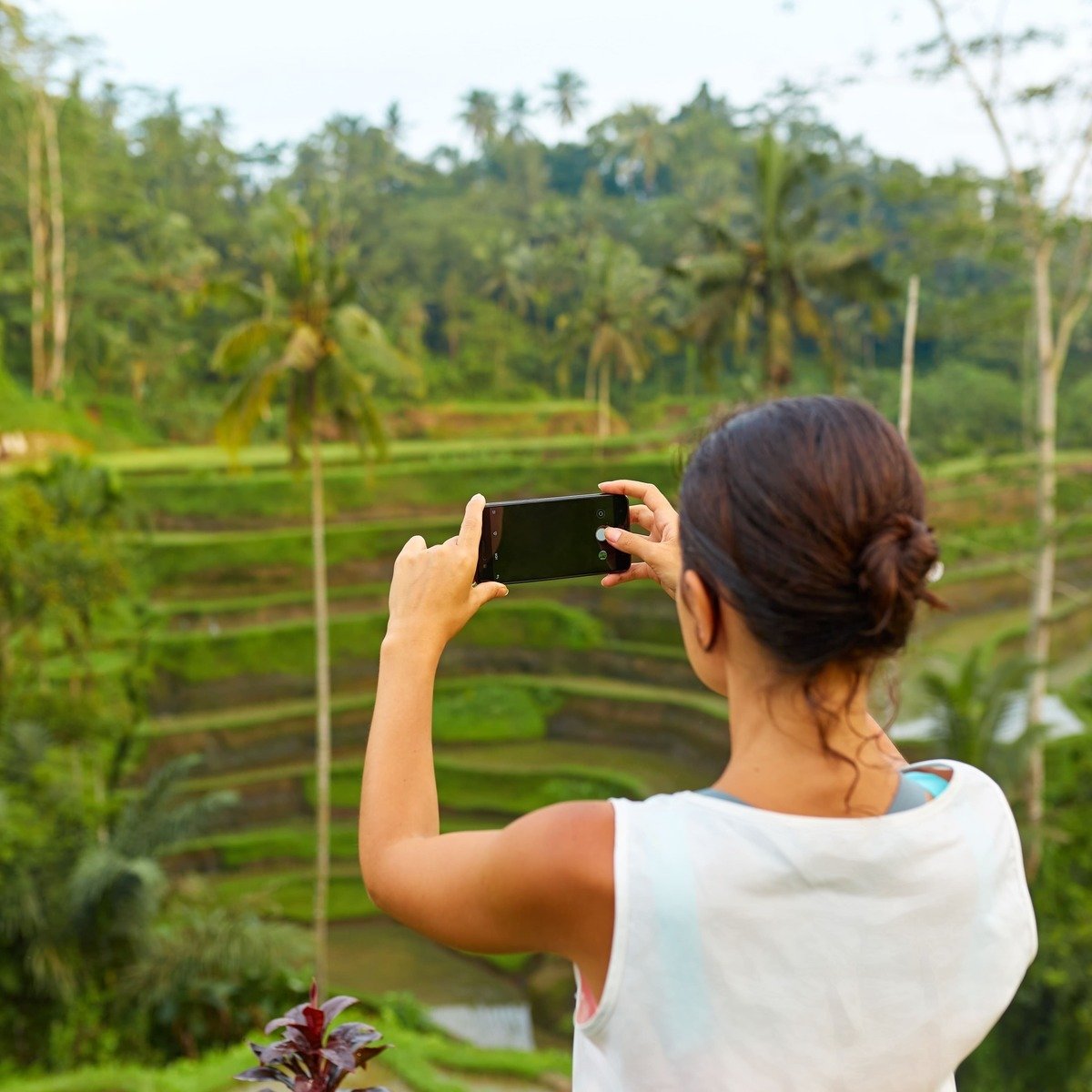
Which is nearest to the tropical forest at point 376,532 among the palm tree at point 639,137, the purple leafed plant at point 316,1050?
the purple leafed plant at point 316,1050

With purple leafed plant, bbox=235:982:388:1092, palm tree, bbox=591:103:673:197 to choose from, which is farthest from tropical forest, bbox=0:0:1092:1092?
palm tree, bbox=591:103:673:197

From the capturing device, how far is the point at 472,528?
91 cm

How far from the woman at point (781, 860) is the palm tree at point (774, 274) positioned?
10306mm

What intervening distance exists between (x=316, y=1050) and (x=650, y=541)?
708 mm

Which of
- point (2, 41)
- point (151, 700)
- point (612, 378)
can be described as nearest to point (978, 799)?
point (151, 700)

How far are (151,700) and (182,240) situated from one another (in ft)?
41.7

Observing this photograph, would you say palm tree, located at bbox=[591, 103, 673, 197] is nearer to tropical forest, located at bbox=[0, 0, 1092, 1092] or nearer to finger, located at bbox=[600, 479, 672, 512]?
tropical forest, located at bbox=[0, 0, 1092, 1092]

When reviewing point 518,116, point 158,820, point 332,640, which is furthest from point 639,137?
point 158,820

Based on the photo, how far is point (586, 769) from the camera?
12.0 m

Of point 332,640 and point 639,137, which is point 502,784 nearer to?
point 332,640

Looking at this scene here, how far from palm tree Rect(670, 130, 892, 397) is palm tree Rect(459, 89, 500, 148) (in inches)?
1006

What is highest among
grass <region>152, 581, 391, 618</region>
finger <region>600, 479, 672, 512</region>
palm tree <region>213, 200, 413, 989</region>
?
palm tree <region>213, 200, 413, 989</region>

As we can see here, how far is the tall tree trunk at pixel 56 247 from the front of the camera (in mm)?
20250

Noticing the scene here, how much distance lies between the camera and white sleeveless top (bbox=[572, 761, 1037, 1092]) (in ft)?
2.16
